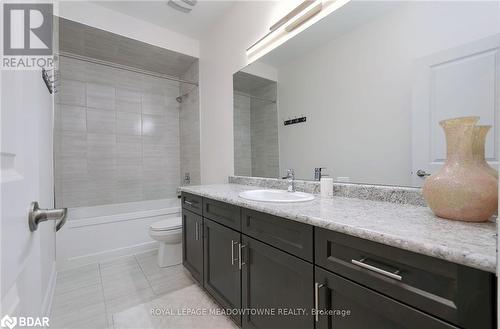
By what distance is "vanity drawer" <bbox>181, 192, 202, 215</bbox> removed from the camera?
164cm

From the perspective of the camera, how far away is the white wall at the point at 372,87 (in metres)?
0.97

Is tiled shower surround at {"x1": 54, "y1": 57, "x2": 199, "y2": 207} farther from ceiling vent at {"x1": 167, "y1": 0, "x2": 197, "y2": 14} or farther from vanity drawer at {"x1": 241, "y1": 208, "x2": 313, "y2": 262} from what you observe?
vanity drawer at {"x1": 241, "y1": 208, "x2": 313, "y2": 262}

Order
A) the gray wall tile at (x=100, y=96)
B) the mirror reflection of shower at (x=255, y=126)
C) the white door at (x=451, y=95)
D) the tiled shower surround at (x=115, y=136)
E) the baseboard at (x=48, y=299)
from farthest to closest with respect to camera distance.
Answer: the gray wall tile at (x=100, y=96), the tiled shower surround at (x=115, y=136), the mirror reflection of shower at (x=255, y=126), the baseboard at (x=48, y=299), the white door at (x=451, y=95)

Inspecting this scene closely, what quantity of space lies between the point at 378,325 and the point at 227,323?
1039 millimetres

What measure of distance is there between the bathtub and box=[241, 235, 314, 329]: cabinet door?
70.1 inches

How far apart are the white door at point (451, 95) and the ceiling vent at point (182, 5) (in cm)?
209

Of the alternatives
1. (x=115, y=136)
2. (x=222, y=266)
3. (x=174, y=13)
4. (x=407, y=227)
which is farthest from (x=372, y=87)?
(x=115, y=136)

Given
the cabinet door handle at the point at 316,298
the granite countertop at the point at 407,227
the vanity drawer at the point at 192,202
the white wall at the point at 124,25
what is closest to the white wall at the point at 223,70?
the white wall at the point at 124,25

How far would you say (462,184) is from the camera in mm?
707

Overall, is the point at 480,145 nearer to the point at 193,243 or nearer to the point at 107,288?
the point at 193,243

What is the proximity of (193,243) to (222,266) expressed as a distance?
0.46m

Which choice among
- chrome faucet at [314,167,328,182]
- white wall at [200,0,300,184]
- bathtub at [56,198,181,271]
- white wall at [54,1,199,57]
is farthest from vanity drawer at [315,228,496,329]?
white wall at [54,1,199,57]

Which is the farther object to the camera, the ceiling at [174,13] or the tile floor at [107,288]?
the ceiling at [174,13]

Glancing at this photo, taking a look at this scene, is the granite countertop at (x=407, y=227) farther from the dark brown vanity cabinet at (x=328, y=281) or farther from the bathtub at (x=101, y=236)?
the bathtub at (x=101, y=236)
